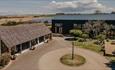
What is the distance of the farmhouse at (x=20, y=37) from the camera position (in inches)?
1682

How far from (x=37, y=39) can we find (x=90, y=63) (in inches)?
821

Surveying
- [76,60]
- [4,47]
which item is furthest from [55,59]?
[4,47]

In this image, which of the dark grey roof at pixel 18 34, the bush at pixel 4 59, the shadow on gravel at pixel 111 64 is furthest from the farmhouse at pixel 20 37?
the shadow on gravel at pixel 111 64

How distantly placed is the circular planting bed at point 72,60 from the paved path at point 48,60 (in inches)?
39.9

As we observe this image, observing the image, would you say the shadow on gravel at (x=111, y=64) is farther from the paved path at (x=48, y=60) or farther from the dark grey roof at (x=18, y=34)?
the dark grey roof at (x=18, y=34)

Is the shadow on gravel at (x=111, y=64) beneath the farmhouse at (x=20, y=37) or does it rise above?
beneath

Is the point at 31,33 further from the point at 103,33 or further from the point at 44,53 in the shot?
the point at 103,33

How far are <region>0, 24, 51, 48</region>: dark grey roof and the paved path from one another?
3.22 meters

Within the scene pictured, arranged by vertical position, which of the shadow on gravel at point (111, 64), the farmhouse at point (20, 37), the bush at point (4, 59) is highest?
the farmhouse at point (20, 37)

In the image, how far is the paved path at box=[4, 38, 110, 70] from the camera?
3741cm

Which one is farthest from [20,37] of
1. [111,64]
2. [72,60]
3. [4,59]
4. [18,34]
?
[111,64]

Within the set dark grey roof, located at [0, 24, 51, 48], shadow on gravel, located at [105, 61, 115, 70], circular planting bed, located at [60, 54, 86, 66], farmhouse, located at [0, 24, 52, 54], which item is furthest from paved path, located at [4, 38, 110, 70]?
dark grey roof, located at [0, 24, 51, 48]

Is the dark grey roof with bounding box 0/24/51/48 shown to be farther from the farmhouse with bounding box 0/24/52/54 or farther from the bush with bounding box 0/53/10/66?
the bush with bounding box 0/53/10/66

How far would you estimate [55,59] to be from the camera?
4309 centimetres
